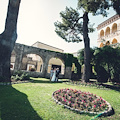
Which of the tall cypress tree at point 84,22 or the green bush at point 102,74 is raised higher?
the tall cypress tree at point 84,22

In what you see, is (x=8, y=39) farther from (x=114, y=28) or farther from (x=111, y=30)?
(x=114, y=28)

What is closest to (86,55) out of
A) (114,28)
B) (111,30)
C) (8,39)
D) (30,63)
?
(8,39)

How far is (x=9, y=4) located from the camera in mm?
8719

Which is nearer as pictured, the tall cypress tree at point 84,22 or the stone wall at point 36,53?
the tall cypress tree at point 84,22

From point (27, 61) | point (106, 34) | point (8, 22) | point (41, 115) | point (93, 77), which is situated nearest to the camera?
point (41, 115)

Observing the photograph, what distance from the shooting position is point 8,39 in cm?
838

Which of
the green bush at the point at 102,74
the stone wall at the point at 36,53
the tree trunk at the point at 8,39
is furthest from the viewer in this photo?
the green bush at the point at 102,74

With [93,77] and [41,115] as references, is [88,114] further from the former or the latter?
[93,77]

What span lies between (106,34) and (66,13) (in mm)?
18029

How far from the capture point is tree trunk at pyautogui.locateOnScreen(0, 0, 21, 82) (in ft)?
26.1

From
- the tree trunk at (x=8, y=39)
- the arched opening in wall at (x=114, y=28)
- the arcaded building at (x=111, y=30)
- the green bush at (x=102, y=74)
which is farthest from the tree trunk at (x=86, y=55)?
the arched opening in wall at (x=114, y=28)

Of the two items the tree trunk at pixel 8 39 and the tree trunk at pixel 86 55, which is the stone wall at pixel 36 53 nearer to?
the tree trunk at pixel 8 39

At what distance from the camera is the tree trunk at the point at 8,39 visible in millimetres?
7946

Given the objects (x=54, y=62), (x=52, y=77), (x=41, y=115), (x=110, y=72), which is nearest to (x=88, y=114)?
(x=41, y=115)
